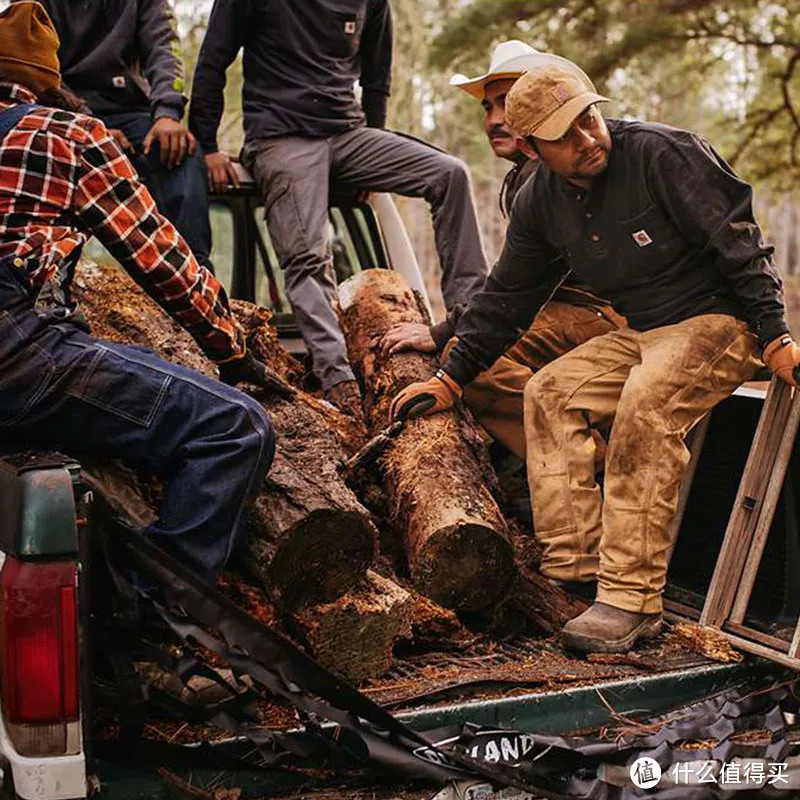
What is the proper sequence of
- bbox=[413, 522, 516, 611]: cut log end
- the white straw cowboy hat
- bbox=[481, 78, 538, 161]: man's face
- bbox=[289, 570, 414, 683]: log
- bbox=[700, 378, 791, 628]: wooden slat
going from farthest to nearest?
bbox=[481, 78, 538, 161]: man's face, the white straw cowboy hat, bbox=[700, 378, 791, 628]: wooden slat, bbox=[413, 522, 516, 611]: cut log end, bbox=[289, 570, 414, 683]: log

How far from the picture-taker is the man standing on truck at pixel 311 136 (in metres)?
5.14

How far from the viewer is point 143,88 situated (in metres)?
5.21

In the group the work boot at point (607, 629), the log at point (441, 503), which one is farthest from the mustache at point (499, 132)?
the work boot at point (607, 629)

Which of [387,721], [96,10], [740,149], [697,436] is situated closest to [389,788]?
[387,721]

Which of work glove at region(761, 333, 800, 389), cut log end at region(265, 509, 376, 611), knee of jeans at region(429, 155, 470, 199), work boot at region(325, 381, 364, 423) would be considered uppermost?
knee of jeans at region(429, 155, 470, 199)

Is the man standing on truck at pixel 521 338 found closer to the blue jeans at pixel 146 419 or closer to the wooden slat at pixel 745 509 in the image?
the wooden slat at pixel 745 509

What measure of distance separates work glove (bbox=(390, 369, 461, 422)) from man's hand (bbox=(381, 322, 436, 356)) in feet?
1.12

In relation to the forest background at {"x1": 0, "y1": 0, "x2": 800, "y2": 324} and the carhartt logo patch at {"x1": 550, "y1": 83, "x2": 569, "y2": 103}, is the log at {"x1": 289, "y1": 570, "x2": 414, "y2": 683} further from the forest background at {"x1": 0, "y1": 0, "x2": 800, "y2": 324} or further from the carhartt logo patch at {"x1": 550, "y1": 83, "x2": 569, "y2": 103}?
the forest background at {"x1": 0, "y1": 0, "x2": 800, "y2": 324}

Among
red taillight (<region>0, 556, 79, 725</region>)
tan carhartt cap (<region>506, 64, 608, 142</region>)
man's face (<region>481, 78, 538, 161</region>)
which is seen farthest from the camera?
man's face (<region>481, 78, 538, 161</region>)

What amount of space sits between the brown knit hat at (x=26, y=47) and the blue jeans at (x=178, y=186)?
1.64 metres

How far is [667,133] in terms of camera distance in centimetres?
376

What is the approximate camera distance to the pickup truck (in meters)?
2.21

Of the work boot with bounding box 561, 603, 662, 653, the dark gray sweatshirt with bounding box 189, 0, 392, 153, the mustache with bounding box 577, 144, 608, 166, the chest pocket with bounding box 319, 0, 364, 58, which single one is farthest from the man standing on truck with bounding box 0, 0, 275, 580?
the chest pocket with bounding box 319, 0, 364, 58

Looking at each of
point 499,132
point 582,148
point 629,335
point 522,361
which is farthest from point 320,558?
point 499,132
